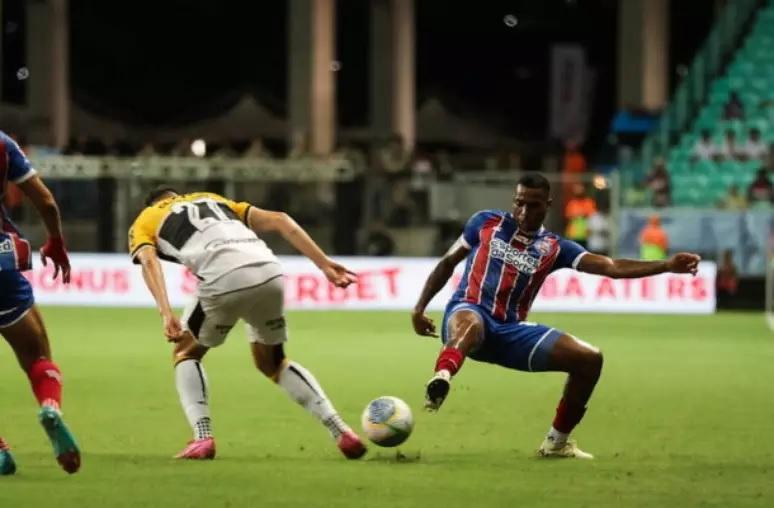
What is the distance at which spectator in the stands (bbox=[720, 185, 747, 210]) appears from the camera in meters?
28.7

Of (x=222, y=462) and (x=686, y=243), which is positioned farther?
(x=686, y=243)

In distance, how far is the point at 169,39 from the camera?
5562cm

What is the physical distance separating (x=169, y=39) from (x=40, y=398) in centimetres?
4739

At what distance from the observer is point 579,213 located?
29.2 m

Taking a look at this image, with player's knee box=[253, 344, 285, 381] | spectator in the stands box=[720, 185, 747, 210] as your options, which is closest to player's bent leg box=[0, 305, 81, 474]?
player's knee box=[253, 344, 285, 381]

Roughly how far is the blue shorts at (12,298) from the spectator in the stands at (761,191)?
844 inches

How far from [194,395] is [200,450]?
0.31m

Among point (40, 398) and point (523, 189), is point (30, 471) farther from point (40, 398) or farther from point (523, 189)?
point (523, 189)

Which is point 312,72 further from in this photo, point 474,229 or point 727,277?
point 474,229

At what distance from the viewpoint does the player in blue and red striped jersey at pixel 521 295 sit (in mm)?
10242

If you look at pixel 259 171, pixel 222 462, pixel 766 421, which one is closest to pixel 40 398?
pixel 222 462

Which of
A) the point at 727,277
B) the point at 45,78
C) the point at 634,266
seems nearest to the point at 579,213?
the point at 727,277

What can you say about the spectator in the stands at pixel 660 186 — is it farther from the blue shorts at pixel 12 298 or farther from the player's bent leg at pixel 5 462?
the blue shorts at pixel 12 298

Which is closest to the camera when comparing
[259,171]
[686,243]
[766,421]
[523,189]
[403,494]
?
[403,494]
